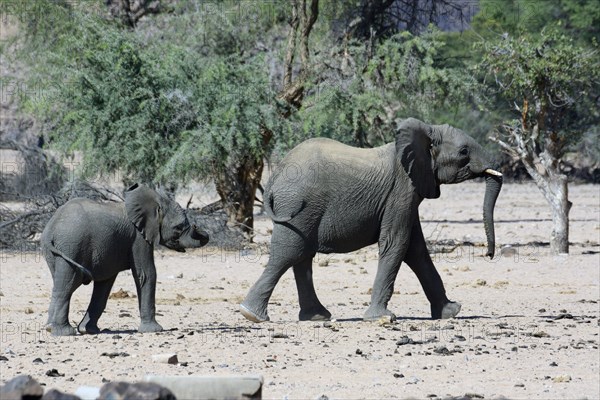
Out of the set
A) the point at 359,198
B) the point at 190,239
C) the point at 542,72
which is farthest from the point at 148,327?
the point at 542,72

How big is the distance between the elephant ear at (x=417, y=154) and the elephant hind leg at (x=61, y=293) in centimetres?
368

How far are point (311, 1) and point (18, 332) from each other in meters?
11.2

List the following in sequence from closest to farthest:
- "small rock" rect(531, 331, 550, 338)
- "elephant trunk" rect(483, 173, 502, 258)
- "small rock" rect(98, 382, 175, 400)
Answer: "small rock" rect(98, 382, 175, 400) < "small rock" rect(531, 331, 550, 338) < "elephant trunk" rect(483, 173, 502, 258)

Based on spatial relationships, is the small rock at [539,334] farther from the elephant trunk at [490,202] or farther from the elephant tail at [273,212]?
the elephant tail at [273,212]

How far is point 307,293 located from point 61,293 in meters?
2.86

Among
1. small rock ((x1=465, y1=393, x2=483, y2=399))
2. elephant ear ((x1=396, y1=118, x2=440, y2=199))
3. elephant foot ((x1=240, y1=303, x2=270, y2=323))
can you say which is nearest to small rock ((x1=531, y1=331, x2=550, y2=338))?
elephant ear ((x1=396, y1=118, x2=440, y2=199))

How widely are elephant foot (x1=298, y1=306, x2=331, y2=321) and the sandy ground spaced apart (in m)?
0.29

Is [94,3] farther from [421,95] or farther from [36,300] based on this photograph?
[36,300]

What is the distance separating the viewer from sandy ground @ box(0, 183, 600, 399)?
997 centimetres

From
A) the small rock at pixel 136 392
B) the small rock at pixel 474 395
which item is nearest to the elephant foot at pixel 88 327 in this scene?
the small rock at pixel 474 395

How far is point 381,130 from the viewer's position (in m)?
22.5

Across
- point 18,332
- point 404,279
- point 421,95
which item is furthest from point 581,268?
point 18,332

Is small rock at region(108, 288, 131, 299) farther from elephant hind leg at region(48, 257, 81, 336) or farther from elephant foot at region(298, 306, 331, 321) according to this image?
elephant hind leg at region(48, 257, 81, 336)

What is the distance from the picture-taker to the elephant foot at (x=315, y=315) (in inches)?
530
